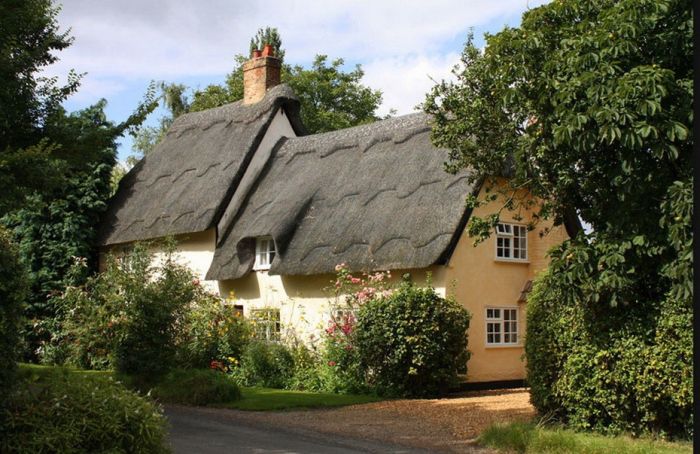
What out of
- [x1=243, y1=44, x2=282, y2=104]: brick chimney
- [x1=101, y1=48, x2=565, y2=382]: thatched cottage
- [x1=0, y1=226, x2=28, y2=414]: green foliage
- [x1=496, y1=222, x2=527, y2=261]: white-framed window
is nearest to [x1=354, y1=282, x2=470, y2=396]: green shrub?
[x1=101, y1=48, x2=565, y2=382]: thatched cottage

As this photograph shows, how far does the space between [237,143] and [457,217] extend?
1006 centimetres

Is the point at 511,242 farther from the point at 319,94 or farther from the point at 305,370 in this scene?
the point at 319,94

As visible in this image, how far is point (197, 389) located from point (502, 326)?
26.6 feet

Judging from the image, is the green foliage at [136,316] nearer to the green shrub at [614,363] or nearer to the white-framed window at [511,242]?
the white-framed window at [511,242]

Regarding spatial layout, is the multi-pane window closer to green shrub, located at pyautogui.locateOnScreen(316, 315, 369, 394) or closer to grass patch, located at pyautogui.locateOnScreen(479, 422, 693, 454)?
green shrub, located at pyautogui.locateOnScreen(316, 315, 369, 394)

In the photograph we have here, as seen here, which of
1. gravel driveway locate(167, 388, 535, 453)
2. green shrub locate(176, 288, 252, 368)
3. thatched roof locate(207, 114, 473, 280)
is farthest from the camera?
green shrub locate(176, 288, 252, 368)

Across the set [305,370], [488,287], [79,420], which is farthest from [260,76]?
[79,420]

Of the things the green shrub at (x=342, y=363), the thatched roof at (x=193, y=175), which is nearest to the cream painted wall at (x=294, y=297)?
the green shrub at (x=342, y=363)

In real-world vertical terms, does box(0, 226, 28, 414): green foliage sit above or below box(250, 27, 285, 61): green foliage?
below

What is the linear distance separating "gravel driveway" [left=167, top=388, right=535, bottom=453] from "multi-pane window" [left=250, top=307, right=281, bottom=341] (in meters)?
6.11

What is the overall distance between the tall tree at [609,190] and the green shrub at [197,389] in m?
→ 6.26

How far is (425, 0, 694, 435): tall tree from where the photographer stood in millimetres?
10289

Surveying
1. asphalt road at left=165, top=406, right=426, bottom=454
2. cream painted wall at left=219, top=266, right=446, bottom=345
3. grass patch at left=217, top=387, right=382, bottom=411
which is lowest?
asphalt road at left=165, top=406, right=426, bottom=454

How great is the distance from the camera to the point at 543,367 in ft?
42.3
